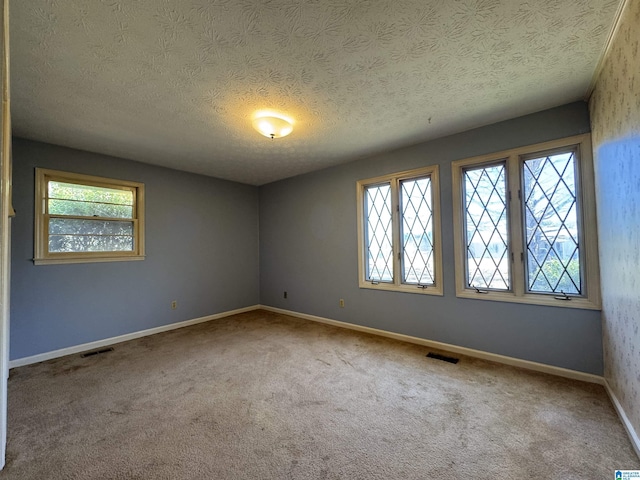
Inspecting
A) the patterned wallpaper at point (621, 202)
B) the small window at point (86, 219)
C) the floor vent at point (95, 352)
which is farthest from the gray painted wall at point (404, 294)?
the floor vent at point (95, 352)

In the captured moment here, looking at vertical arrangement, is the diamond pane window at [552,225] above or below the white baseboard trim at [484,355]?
above

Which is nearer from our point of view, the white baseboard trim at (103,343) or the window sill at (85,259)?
the white baseboard trim at (103,343)

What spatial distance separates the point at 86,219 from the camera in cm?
330

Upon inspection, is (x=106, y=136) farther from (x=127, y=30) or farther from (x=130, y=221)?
(x=127, y=30)

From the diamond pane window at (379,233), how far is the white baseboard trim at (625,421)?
209 cm

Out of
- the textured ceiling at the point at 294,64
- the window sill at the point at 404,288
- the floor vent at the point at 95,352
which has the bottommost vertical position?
the floor vent at the point at 95,352

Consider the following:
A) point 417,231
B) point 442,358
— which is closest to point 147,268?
point 417,231

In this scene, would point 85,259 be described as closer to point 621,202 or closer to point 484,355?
point 484,355

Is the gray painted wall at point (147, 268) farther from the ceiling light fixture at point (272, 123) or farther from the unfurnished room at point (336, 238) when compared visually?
the ceiling light fixture at point (272, 123)

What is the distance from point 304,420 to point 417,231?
7.87ft

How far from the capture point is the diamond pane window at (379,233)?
3619mm

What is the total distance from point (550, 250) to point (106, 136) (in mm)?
4649

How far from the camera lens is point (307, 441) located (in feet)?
5.46

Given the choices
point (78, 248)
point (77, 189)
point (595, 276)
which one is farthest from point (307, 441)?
point (77, 189)
